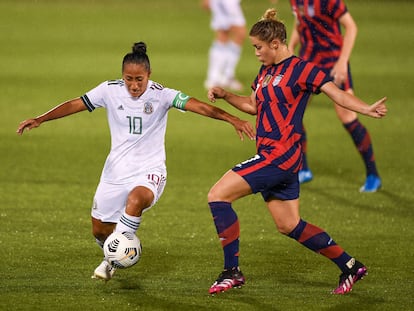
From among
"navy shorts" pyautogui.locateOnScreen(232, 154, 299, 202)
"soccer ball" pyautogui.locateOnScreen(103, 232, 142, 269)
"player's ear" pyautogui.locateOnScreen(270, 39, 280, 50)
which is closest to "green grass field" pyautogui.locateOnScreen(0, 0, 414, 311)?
"soccer ball" pyautogui.locateOnScreen(103, 232, 142, 269)

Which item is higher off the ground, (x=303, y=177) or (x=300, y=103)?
(x=300, y=103)

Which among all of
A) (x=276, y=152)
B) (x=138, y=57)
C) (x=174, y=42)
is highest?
(x=138, y=57)

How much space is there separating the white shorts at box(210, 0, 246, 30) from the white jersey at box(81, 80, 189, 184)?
10.8 m

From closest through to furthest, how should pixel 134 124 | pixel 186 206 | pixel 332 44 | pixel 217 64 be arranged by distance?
pixel 134 124 → pixel 186 206 → pixel 332 44 → pixel 217 64

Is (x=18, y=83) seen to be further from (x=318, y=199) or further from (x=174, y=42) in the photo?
(x=318, y=199)

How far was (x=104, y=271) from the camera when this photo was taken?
7152mm

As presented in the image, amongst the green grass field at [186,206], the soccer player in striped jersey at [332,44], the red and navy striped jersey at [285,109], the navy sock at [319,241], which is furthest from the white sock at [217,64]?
the navy sock at [319,241]

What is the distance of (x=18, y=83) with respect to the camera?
17281mm

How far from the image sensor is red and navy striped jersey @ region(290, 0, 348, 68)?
10852mm

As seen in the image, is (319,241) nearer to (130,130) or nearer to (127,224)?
(127,224)

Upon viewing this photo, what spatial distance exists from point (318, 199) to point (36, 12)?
18816 millimetres

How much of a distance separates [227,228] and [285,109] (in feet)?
3.15

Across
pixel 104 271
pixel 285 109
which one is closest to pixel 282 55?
pixel 285 109

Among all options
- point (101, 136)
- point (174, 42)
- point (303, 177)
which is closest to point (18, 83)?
point (101, 136)
